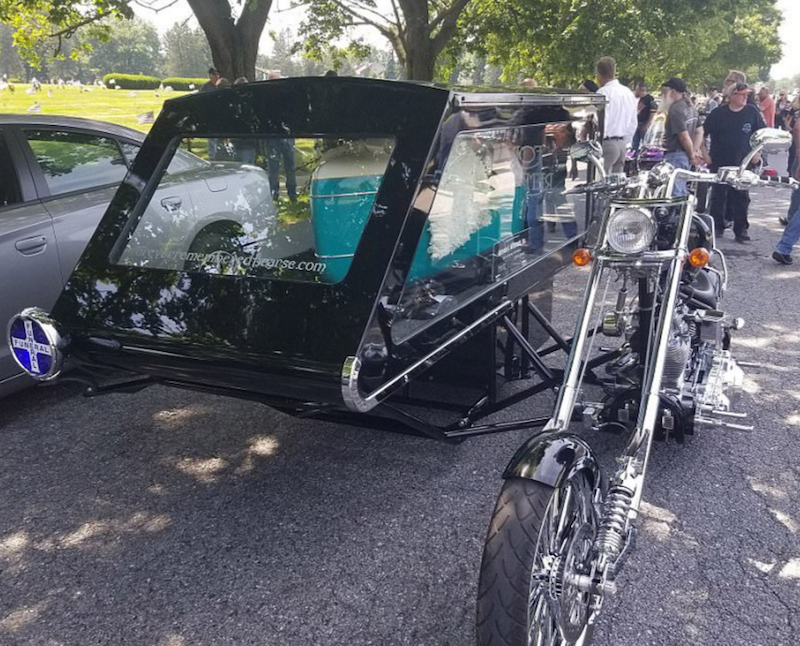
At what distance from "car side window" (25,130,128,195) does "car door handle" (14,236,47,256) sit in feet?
1.50

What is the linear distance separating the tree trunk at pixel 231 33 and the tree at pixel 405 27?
11.0ft

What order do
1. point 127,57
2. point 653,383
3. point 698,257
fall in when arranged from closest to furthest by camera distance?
1. point 653,383
2. point 698,257
3. point 127,57

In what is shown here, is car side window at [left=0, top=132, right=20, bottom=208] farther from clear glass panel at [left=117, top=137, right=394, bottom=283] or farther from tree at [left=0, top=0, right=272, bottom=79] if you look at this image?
tree at [left=0, top=0, right=272, bottom=79]

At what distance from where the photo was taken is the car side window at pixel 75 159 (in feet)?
14.7

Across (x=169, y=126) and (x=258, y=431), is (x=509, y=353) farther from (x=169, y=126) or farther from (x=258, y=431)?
(x=169, y=126)

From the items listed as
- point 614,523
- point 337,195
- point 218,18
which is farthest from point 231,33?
point 614,523

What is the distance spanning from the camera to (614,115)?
839cm

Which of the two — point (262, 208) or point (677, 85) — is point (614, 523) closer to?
point (262, 208)

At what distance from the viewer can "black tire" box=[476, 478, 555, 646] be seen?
1.78 meters

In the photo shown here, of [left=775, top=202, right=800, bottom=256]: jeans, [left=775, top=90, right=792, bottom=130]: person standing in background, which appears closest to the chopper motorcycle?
[left=775, top=202, right=800, bottom=256]: jeans

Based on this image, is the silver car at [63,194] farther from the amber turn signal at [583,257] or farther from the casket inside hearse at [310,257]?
the amber turn signal at [583,257]

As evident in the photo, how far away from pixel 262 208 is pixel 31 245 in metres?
1.82

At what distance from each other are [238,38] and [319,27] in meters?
7.22

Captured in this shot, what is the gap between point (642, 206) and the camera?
8.73 ft
